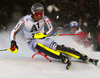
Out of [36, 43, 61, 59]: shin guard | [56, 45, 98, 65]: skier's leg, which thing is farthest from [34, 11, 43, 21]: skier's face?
[56, 45, 98, 65]: skier's leg

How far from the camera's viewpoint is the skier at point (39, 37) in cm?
410

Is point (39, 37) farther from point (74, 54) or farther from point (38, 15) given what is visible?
point (74, 54)

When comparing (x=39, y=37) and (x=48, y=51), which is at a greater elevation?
(x=39, y=37)

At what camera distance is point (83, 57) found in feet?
13.8

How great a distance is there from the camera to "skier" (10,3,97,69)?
13.4ft

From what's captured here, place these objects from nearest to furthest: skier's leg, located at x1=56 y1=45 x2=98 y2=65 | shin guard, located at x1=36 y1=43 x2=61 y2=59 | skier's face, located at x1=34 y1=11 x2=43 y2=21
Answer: shin guard, located at x1=36 y1=43 x2=61 y2=59
skier's leg, located at x1=56 y1=45 x2=98 y2=65
skier's face, located at x1=34 y1=11 x2=43 y2=21

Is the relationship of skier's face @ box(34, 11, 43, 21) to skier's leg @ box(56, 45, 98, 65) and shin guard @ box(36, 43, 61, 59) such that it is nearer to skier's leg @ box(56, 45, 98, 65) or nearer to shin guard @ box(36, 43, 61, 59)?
shin guard @ box(36, 43, 61, 59)

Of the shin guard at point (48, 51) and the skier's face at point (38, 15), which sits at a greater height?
the skier's face at point (38, 15)

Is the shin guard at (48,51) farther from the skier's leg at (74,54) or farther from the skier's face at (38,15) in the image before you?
the skier's face at (38,15)

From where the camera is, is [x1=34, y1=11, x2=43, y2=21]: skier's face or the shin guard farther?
[x1=34, y1=11, x2=43, y2=21]: skier's face

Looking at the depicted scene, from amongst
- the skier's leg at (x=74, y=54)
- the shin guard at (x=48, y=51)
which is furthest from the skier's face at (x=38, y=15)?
the skier's leg at (x=74, y=54)

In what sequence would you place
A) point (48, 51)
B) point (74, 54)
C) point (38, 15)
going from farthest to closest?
1. point (38, 15)
2. point (74, 54)
3. point (48, 51)

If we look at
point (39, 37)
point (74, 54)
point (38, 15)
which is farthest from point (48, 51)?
point (38, 15)

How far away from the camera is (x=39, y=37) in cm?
418
